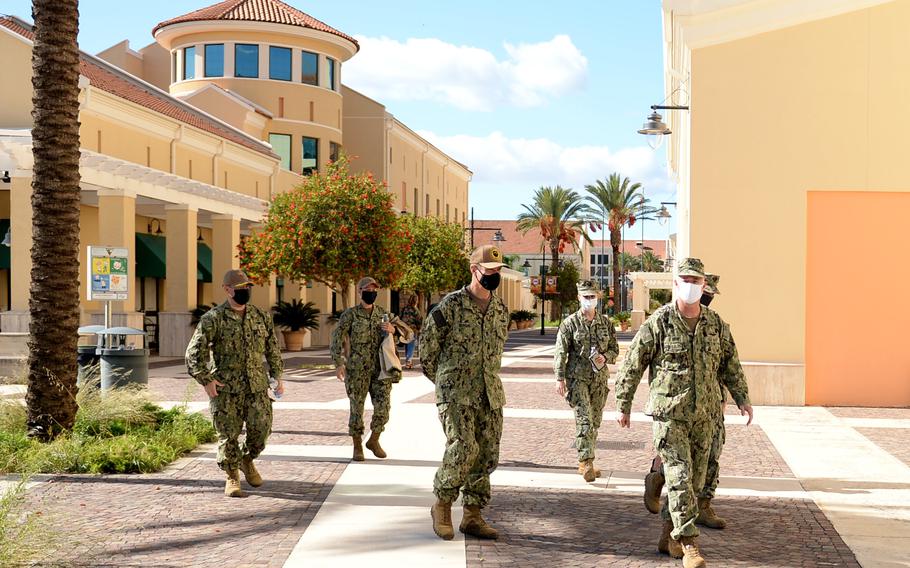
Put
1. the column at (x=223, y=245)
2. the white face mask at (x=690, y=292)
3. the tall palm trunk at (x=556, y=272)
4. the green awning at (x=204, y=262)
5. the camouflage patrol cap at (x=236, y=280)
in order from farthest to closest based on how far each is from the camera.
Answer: the tall palm trunk at (x=556, y=272), the green awning at (x=204, y=262), the column at (x=223, y=245), the camouflage patrol cap at (x=236, y=280), the white face mask at (x=690, y=292)

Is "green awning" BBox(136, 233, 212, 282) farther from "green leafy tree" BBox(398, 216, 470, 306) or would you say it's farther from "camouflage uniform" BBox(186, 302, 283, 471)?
"camouflage uniform" BBox(186, 302, 283, 471)

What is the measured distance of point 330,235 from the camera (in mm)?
27375

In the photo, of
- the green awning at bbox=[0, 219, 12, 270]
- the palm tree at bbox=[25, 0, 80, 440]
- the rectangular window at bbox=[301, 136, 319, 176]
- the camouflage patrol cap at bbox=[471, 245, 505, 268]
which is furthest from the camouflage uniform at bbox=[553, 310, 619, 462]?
the rectangular window at bbox=[301, 136, 319, 176]

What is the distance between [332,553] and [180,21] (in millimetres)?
37430

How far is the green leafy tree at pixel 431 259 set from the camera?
42469 millimetres

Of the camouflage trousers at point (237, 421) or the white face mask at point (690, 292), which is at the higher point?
the white face mask at point (690, 292)

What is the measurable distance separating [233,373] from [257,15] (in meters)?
Answer: 35.0

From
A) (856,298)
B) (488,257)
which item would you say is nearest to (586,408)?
(488,257)

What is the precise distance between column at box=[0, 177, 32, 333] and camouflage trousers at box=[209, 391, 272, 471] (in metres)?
16.9

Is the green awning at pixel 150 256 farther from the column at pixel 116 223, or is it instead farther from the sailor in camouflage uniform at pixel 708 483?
the sailor in camouflage uniform at pixel 708 483

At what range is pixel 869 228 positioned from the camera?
17.5m

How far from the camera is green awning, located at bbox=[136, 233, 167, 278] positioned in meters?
32.4

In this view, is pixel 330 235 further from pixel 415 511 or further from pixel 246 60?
pixel 415 511

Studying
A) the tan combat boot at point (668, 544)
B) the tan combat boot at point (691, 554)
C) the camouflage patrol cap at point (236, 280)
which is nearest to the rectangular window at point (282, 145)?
the camouflage patrol cap at point (236, 280)
